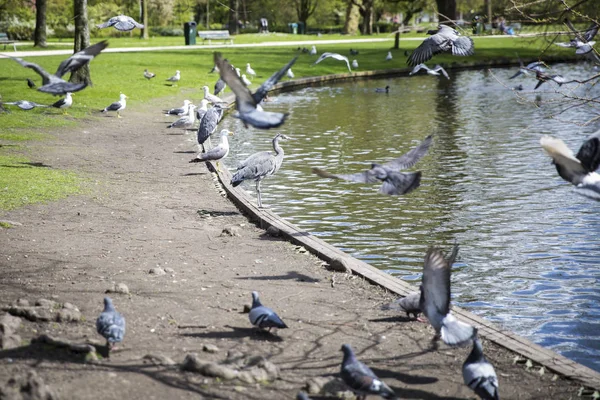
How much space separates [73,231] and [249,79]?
21.5 meters

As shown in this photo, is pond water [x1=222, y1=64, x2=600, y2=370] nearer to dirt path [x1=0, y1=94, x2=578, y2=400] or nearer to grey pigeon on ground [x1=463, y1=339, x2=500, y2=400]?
dirt path [x1=0, y1=94, x2=578, y2=400]

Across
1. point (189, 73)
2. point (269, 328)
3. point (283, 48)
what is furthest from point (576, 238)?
point (283, 48)

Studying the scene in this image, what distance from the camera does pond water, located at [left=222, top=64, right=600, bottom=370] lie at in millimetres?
8734

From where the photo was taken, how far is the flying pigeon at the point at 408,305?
7117 millimetres

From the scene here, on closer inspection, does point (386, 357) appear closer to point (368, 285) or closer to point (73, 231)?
point (368, 285)

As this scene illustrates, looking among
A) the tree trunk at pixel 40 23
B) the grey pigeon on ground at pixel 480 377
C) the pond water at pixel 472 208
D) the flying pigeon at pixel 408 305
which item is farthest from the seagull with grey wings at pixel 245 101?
the tree trunk at pixel 40 23

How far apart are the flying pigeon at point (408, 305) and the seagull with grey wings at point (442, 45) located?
2.63 metres

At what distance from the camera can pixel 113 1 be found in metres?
64.7

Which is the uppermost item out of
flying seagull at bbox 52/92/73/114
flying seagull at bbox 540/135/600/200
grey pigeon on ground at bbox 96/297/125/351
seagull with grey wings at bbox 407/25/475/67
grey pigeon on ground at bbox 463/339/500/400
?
seagull with grey wings at bbox 407/25/475/67

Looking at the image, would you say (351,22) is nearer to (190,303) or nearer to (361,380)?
(190,303)

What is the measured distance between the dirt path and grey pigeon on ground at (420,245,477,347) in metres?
0.34

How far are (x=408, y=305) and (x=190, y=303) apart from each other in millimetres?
2053

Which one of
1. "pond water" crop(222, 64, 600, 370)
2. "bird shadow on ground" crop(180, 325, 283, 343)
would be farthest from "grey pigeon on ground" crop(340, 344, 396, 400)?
"pond water" crop(222, 64, 600, 370)

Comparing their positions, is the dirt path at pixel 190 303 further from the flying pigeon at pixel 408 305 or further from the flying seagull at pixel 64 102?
the flying seagull at pixel 64 102
